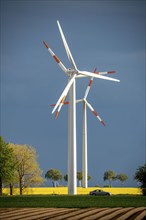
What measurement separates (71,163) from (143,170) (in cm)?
1174

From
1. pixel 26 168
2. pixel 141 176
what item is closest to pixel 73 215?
pixel 141 176

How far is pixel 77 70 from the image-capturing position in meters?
59.4

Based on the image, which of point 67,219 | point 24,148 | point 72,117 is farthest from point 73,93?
point 67,219

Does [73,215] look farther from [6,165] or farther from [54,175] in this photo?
[54,175]

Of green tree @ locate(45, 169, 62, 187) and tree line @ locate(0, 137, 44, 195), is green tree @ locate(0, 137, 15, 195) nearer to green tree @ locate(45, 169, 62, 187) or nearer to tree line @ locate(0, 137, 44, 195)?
tree line @ locate(0, 137, 44, 195)

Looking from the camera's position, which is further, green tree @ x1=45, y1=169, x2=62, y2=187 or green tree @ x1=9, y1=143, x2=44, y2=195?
green tree @ x1=45, y1=169, x2=62, y2=187

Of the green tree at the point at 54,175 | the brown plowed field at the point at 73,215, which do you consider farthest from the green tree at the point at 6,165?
the green tree at the point at 54,175

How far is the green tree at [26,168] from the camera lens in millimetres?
77688

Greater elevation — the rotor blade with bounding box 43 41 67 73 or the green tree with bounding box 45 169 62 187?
the rotor blade with bounding box 43 41 67 73

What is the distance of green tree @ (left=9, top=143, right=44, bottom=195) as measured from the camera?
77.7m

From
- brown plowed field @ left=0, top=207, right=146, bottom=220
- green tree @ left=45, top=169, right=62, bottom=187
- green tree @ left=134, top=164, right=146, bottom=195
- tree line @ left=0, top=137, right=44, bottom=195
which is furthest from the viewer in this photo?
green tree @ left=45, top=169, right=62, bottom=187

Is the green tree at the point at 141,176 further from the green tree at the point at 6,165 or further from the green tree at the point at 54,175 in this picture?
the green tree at the point at 54,175

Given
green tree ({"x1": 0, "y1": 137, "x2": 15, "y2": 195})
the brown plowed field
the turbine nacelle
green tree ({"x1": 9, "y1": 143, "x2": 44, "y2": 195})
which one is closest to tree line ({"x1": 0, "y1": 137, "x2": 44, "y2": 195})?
green tree ({"x1": 9, "y1": 143, "x2": 44, "y2": 195})

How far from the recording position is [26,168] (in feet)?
256
